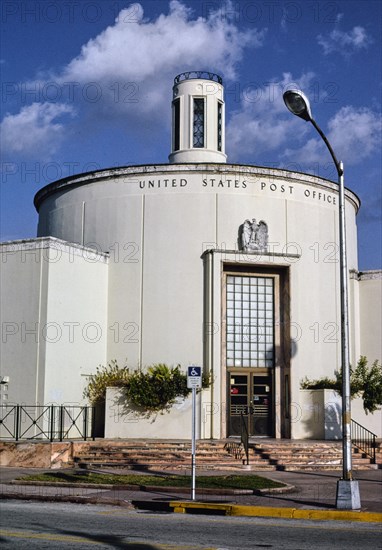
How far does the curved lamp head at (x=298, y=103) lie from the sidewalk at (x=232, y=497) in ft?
24.8

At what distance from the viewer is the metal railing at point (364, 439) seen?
24891 mm

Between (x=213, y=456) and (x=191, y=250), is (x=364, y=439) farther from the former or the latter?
(x=191, y=250)

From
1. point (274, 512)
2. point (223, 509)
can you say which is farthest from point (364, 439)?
point (223, 509)

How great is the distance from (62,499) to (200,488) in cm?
307

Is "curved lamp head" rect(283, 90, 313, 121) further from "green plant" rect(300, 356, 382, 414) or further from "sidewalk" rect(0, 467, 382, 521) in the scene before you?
"green plant" rect(300, 356, 382, 414)

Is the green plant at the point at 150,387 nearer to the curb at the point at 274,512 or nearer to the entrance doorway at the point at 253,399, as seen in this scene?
the entrance doorway at the point at 253,399

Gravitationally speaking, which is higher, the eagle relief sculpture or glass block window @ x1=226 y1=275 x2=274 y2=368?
the eagle relief sculpture

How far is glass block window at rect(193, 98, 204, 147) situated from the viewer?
3153 cm

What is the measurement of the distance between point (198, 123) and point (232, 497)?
1871 centimetres

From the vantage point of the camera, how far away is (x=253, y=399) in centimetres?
2827

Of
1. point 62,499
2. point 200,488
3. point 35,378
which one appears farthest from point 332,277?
point 62,499

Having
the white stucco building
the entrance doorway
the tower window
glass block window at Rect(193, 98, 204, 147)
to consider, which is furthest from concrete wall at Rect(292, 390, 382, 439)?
the tower window

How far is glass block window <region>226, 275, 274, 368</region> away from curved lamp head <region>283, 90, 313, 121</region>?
13.6m

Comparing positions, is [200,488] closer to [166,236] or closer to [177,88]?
[166,236]
